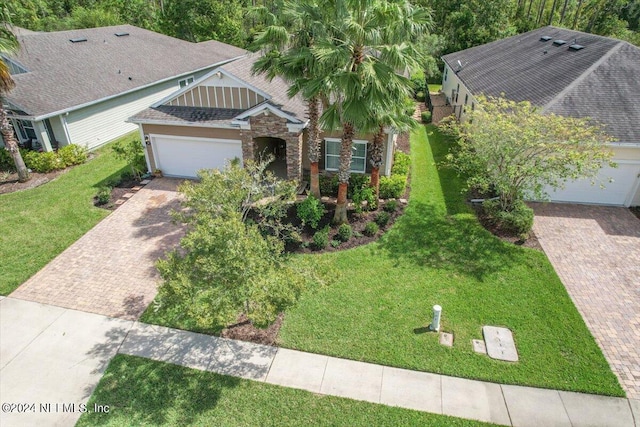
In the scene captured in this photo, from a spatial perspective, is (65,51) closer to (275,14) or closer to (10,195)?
(10,195)

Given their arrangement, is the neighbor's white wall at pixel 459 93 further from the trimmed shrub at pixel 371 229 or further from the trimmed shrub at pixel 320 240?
the trimmed shrub at pixel 320 240

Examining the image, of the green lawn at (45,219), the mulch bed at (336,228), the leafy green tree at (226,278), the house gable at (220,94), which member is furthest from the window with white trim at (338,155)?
the green lawn at (45,219)

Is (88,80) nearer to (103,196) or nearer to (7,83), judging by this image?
(7,83)

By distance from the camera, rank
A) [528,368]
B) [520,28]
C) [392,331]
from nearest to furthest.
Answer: [528,368] < [392,331] < [520,28]

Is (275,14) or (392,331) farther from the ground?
(275,14)

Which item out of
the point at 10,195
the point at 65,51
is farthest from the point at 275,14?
the point at 65,51

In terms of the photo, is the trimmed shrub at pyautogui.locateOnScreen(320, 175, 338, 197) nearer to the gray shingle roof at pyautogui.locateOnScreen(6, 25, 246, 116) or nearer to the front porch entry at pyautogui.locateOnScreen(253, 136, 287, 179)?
the front porch entry at pyautogui.locateOnScreen(253, 136, 287, 179)

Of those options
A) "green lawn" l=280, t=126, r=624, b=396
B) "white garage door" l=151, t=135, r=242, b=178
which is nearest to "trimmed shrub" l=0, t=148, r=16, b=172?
"white garage door" l=151, t=135, r=242, b=178
